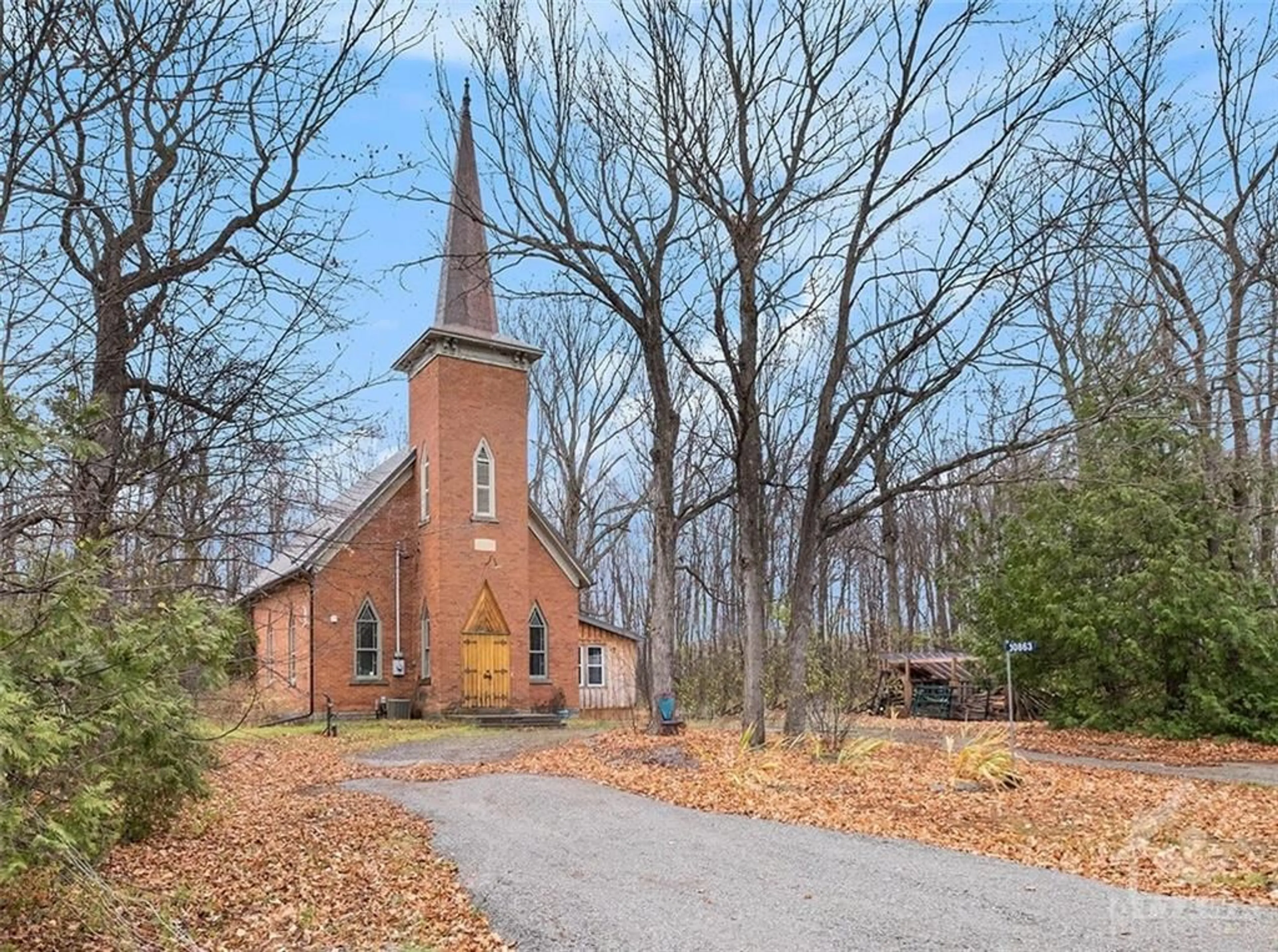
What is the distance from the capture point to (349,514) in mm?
11500

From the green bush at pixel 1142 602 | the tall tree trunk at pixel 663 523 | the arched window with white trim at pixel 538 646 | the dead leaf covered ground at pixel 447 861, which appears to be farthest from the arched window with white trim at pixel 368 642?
the green bush at pixel 1142 602

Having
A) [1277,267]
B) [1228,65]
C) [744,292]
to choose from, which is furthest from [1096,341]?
[744,292]

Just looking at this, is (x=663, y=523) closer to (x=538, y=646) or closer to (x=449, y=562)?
(x=449, y=562)

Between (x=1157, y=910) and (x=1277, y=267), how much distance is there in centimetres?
1638

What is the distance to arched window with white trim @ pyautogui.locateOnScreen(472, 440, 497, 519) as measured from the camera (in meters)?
24.6

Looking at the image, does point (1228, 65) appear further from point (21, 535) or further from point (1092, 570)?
point (21, 535)

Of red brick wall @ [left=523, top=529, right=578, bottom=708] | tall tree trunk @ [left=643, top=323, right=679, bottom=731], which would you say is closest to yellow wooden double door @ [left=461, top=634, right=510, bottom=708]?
red brick wall @ [left=523, top=529, right=578, bottom=708]

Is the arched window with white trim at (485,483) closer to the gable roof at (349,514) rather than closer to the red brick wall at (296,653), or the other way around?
the gable roof at (349,514)

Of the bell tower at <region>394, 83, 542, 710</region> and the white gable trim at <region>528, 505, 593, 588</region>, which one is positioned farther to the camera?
the white gable trim at <region>528, 505, 593, 588</region>

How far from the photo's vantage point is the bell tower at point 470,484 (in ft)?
78.2

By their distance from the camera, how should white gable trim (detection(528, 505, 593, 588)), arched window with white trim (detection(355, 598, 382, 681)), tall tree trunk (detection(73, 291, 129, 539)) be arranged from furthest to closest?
white gable trim (detection(528, 505, 593, 588)) → arched window with white trim (detection(355, 598, 382, 681)) → tall tree trunk (detection(73, 291, 129, 539))

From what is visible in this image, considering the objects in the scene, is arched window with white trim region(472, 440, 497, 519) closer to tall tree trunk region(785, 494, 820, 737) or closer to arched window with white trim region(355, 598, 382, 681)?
arched window with white trim region(355, 598, 382, 681)

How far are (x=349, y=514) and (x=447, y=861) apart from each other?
475 centimetres

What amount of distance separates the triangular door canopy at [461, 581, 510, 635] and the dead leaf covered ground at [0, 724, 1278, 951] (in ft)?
28.0
